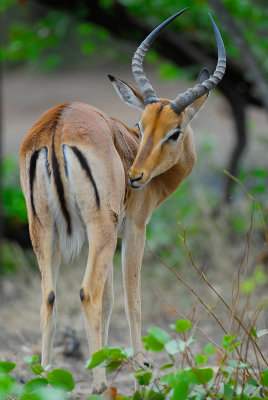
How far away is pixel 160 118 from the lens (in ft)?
12.7

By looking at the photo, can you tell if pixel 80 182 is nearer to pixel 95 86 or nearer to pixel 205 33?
pixel 205 33

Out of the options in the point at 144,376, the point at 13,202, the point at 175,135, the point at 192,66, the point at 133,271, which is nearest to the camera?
the point at 144,376

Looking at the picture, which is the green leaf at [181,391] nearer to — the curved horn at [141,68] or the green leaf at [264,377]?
the green leaf at [264,377]

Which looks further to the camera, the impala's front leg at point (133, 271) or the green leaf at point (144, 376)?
the impala's front leg at point (133, 271)

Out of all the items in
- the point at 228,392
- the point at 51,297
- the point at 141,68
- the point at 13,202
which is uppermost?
the point at 141,68

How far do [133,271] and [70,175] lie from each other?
85 centimetres

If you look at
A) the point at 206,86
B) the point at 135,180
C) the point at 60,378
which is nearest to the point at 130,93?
the point at 206,86

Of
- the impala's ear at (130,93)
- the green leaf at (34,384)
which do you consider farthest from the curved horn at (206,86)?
the green leaf at (34,384)

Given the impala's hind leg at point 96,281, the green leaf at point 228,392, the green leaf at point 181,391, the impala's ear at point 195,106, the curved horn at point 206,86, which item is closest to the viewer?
the green leaf at point 181,391

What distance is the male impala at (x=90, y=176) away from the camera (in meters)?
3.70

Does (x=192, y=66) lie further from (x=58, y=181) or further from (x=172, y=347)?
(x=172, y=347)

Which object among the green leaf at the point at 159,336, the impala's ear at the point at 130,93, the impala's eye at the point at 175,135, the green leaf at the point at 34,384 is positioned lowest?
the green leaf at the point at 34,384

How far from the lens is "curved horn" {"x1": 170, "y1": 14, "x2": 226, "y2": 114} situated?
376 cm

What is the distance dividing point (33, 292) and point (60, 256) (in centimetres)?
477
